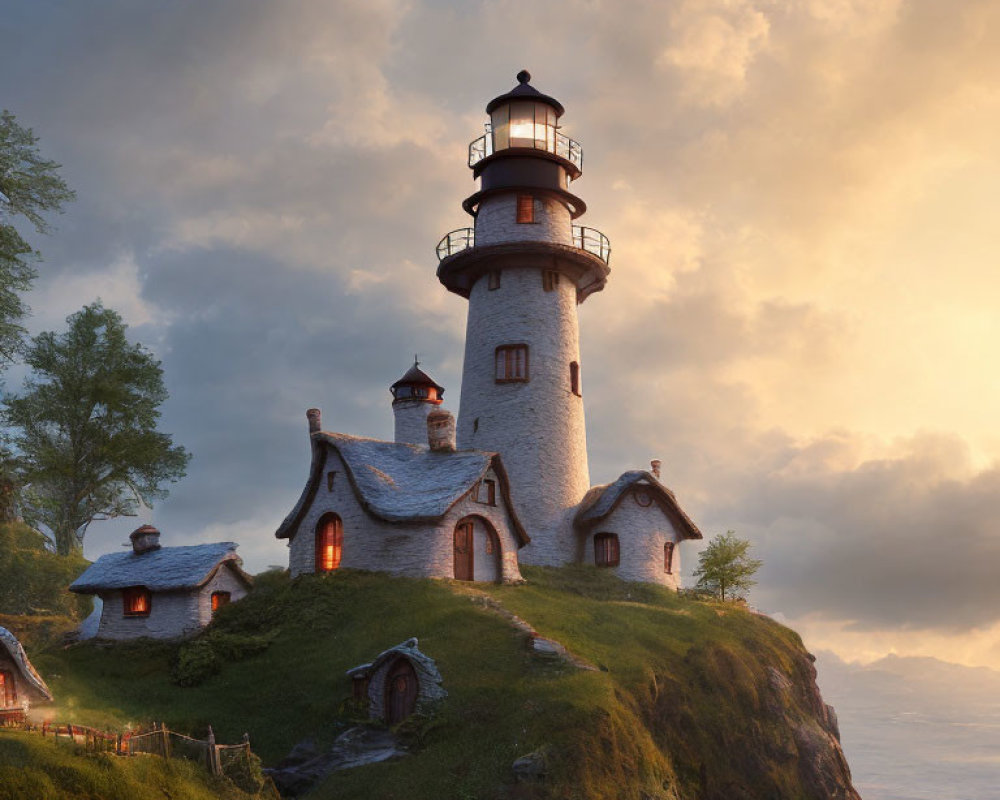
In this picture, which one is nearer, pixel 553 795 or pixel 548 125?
pixel 553 795

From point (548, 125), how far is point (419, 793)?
110 ft

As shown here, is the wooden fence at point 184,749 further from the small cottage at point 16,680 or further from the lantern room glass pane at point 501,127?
the lantern room glass pane at point 501,127

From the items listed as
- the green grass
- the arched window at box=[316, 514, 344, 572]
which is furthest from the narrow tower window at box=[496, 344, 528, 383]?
the green grass

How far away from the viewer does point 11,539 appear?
4572cm

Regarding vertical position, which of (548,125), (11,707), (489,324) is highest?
(548,125)

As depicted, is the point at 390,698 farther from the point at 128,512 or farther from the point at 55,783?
the point at 128,512

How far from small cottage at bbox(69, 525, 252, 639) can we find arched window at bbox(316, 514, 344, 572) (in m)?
Result: 3.31

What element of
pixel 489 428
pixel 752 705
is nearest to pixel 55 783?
pixel 752 705

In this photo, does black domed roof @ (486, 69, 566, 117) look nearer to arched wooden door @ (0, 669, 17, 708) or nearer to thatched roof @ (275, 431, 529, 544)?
thatched roof @ (275, 431, 529, 544)

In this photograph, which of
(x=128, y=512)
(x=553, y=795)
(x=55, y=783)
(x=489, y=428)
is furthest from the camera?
(x=128, y=512)

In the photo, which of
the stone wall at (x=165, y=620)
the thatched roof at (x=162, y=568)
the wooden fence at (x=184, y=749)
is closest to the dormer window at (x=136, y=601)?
the stone wall at (x=165, y=620)

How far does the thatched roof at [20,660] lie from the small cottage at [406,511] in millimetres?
11787

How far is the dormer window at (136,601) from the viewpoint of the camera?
36875 mm

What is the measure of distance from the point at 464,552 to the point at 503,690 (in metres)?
11.5
